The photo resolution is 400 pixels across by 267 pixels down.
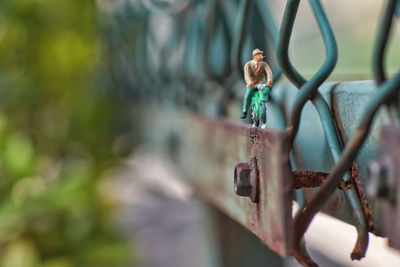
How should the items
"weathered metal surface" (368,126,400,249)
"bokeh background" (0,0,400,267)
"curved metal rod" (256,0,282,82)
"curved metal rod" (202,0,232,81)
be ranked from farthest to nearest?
"bokeh background" (0,0,400,267), "curved metal rod" (202,0,232,81), "curved metal rod" (256,0,282,82), "weathered metal surface" (368,126,400,249)

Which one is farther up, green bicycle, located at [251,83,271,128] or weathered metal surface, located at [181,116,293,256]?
green bicycle, located at [251,83,271,128]

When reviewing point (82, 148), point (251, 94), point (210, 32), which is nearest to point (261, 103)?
point (251, 94)

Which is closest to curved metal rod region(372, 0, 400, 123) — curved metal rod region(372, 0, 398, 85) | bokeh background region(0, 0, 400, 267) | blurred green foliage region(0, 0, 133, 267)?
curved metal rod region(372, 0, 398, 85)

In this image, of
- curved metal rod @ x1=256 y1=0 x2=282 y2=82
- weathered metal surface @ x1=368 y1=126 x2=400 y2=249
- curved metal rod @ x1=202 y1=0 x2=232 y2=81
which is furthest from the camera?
curved metal rod @ x1=202 y1=0 x2=232 y2=81

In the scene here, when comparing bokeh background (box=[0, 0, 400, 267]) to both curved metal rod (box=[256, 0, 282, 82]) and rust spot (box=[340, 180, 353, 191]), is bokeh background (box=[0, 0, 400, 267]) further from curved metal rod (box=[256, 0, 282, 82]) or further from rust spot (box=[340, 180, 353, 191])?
rust spot (box=[340, 180, 353, 191])

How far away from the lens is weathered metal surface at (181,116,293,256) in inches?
6.5

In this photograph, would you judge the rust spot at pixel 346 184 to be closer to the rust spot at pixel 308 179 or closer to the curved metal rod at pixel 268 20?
the rust spot at pixel 308 179

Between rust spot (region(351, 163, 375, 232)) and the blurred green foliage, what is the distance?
0.75 m

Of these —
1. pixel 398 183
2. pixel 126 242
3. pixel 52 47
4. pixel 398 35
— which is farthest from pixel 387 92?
pixel 52 47

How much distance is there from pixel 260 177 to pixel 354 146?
1.8 inches

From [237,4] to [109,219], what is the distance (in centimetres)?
79

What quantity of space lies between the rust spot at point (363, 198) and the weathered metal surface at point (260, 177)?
21 mm

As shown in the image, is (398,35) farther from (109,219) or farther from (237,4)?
(109,219)

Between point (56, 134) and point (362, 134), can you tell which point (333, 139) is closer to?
point (362, 134)
